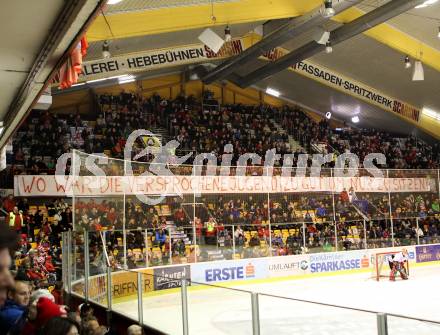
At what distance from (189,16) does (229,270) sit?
6659 mm

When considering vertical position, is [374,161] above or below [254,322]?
above

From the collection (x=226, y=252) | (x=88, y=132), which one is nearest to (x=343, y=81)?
(x=88, y=132)

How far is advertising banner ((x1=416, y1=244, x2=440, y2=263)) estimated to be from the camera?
1755cm

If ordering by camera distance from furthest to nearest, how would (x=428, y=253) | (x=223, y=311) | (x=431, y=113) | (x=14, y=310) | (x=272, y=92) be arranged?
(x=272, y=92), (x=431, y=113), (x=428, y=253), (x=223, y=311), (x=14, y=310)

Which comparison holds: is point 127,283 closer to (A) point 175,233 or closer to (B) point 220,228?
(A) point 175,233

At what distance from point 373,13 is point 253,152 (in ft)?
32.1

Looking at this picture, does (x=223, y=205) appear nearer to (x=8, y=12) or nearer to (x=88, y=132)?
(x=88, y=132)

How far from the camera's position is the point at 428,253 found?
1777cm

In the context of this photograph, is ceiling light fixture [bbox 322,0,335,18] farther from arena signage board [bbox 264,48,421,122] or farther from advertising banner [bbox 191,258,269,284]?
arena signage board [bbox 264,48,421,122]

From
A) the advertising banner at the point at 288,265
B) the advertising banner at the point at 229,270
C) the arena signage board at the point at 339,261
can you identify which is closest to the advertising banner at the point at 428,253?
the arena signage board at the point at 339,261

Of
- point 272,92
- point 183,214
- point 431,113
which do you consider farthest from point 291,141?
point 183,214

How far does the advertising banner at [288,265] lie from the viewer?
14.6 m

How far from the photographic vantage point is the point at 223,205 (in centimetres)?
1397

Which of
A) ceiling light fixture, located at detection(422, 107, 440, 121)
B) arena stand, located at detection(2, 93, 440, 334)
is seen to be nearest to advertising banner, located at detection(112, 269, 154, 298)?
arena stand, located at detection(2, 93, 440, 334)
